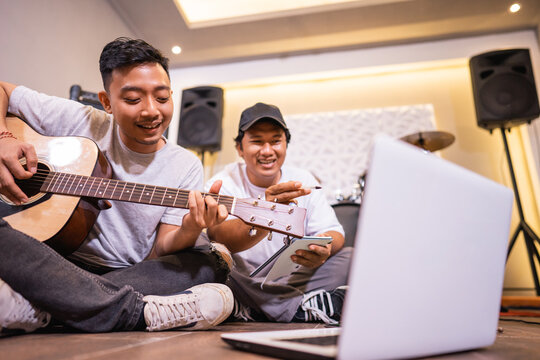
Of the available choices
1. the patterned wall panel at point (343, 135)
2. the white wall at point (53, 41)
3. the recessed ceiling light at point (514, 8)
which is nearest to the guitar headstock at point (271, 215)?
the white wall at point (53, 41)

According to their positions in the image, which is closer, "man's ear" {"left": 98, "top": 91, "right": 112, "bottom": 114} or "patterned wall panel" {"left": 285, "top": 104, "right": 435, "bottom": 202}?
"man's ear" {"left": 98, "top": 91, "right": 112, "bottom": 114}

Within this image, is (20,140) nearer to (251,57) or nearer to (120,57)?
(120,57)

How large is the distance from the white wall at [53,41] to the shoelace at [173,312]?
1.51m

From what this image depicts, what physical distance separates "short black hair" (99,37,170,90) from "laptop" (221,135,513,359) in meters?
1.05

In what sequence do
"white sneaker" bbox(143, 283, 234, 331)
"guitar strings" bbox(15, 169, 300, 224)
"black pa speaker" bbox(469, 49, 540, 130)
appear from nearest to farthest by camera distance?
"white sneaker" bbox(143, 283, 234, 331) < "guitar strings" bbox(15, 169, 300, 224) < "black pa speaker" bbox(469, 49, 540, 130)

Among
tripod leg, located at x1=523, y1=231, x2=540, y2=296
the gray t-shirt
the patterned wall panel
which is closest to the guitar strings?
the gray t-shirt

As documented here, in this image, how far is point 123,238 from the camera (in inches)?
46.6

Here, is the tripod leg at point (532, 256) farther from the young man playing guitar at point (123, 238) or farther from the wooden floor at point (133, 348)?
the young man playing guitar at point (123, 238)

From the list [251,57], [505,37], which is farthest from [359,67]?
[505,37]

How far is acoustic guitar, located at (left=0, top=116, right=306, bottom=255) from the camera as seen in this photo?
0.96 metres

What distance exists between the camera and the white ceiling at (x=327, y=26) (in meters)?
2.78

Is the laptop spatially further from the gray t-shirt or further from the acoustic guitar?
the gray t-shirt

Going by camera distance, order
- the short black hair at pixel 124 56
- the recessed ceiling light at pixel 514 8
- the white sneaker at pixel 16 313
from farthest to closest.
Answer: the recessed ceiling light at pixel 514 8, the short black hair at pixel 124 56, the white sneaker at pixel 16 313

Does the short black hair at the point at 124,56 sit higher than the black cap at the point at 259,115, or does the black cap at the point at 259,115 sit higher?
the short black hair at the point at 124,56
